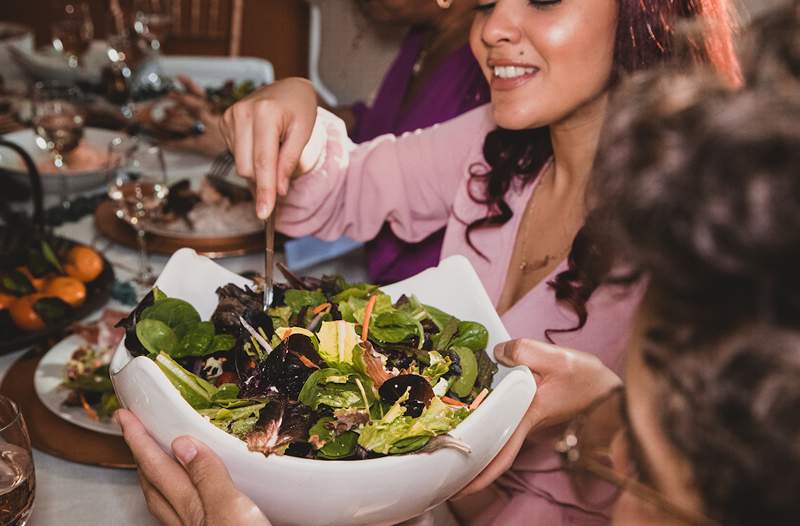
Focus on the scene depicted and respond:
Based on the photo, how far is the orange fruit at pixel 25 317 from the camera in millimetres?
1446

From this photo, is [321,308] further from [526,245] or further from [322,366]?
[526,245]

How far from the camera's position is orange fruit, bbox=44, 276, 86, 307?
153cm

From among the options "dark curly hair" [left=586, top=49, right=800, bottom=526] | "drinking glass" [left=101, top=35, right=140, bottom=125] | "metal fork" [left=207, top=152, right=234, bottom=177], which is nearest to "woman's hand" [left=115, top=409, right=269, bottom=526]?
"dark curly hair" [left=586, top=49, right=800, bottom=526]

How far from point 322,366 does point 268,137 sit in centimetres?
46

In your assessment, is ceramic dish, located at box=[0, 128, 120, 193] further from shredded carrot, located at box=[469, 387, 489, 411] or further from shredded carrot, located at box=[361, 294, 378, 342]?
shredded carrot, located at box=[469, 387, 489, 411]

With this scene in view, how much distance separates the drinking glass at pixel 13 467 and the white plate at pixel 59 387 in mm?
279

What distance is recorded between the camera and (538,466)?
1.39 metres

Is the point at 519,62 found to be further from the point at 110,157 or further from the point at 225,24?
the point at 225,24

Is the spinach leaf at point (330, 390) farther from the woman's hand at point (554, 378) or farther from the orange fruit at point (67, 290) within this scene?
the orange fruit at point (67, 290)

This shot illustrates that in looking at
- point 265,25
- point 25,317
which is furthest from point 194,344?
point 265,25

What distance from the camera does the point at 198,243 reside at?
184 cm

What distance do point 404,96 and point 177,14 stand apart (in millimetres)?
2399

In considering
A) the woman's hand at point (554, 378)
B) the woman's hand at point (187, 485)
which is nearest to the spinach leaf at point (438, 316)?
the woman's hand at point (554, 378)

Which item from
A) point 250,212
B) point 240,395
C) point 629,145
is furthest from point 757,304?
point 250,212
